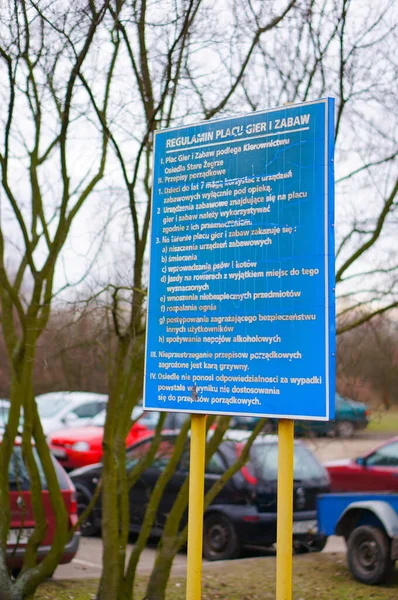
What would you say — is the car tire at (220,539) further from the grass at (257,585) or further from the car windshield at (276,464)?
the car windshield at (276,464)

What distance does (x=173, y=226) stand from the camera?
4.87 meters

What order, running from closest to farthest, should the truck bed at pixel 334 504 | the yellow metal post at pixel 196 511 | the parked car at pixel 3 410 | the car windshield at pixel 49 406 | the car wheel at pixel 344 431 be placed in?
the yellow metal post at pixel 196 511
the parked car at pixel 3 410
the truck bed at pixel 334 504
the car wheel at pixel 344 431
the car windshield at pixel 49 406

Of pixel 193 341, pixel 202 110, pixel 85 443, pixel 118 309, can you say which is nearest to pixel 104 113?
pixel 202 110

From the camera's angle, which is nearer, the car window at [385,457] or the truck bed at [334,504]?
the truck bed at [334,504]

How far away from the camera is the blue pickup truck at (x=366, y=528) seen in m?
8.87

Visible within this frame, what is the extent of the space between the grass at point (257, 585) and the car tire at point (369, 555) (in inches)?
4.2

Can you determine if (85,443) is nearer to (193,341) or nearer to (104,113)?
(104,113)

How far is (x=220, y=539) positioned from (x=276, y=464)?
1.21 metres

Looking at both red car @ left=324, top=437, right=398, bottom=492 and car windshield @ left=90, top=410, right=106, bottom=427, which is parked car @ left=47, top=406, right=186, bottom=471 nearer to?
car windshield @ left=90, top=410, right=106, bottom=427

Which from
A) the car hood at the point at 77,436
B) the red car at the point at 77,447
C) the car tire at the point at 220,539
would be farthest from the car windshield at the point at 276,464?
the car hood at the point at 77,436

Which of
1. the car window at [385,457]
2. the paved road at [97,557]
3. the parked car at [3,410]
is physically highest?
the parked car at [3,410]

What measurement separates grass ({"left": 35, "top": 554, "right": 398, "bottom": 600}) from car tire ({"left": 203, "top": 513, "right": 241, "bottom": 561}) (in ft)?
1.63

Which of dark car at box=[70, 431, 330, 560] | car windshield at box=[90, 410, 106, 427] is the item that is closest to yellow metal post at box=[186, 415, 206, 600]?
dark car at box=[70, 431, 330, 560]

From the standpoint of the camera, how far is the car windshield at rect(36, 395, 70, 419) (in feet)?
70.9
